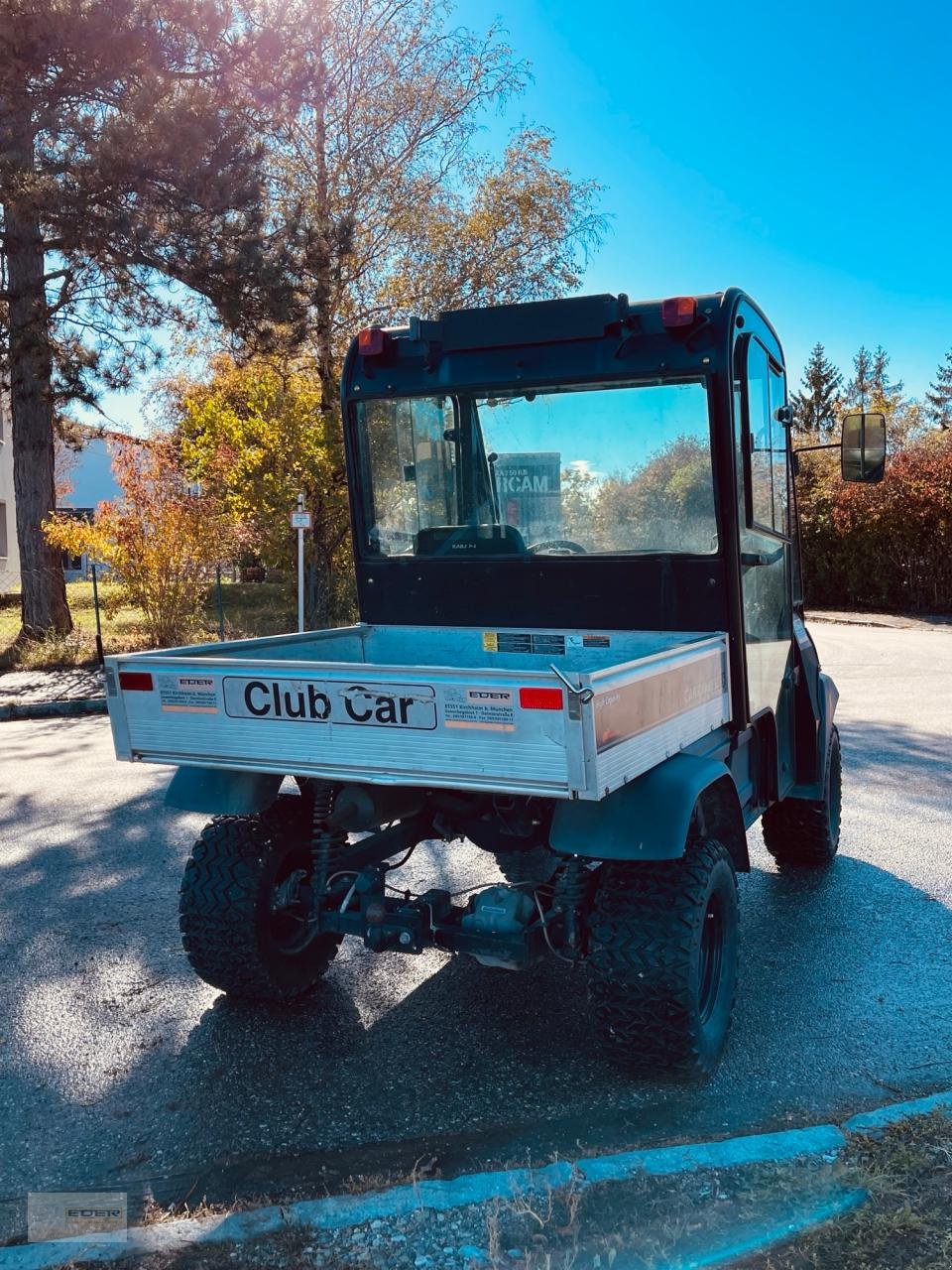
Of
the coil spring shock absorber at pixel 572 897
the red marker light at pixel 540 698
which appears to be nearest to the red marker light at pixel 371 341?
the red marker light at pixel 540 698

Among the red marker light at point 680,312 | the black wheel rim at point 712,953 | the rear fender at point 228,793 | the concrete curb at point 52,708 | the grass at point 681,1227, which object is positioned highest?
the red marker light at point 680,312

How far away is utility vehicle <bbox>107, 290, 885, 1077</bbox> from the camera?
3.25 metres

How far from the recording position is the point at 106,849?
617 centimetres

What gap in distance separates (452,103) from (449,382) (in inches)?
613

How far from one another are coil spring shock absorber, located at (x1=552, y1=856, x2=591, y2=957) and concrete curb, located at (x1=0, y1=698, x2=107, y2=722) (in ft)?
30.7

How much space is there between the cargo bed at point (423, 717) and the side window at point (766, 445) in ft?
2.69

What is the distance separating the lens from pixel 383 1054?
373 centimetres

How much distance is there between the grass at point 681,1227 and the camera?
2.48 meters

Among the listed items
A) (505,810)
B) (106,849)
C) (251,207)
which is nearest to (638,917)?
(505,810)

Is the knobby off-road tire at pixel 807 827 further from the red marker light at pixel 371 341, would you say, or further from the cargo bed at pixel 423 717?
the red marker light at pixel 371 341

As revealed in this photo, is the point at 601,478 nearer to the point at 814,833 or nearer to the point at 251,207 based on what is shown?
the point at 814,833

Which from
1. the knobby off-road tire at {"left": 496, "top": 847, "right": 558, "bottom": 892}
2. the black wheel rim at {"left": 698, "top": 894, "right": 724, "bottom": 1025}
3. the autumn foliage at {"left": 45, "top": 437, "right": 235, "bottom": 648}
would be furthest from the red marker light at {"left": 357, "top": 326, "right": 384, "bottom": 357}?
the autumn foliage at {"left": 45, "top": 437, "right": 235, "bottom": 648}

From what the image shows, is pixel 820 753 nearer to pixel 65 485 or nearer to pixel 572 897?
pixel 572 897

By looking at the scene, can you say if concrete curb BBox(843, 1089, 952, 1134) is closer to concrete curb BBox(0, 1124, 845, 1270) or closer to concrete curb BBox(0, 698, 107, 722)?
concrete curb BBox(0, 1124, 845, 1270)
